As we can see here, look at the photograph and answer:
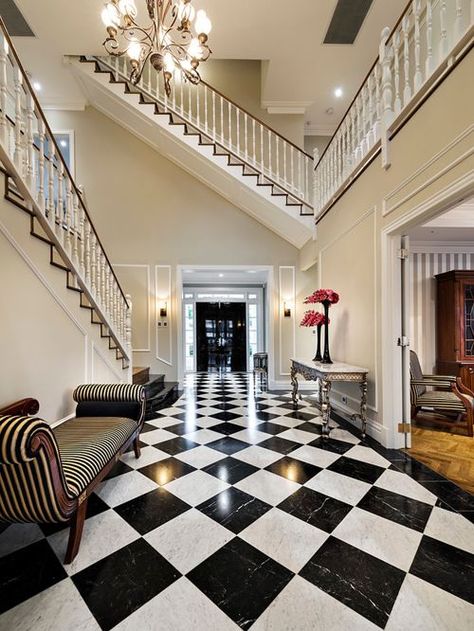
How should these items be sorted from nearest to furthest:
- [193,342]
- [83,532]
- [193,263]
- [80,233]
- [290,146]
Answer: [83,532]
[80,233]
[290,146]
[193,263]
[193,342]

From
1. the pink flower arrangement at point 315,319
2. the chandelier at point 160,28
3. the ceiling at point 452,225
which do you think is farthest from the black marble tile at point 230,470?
the ceiling at point 452,225

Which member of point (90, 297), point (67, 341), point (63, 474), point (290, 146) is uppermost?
point (290, 146)

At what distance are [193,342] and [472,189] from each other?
7.47 meters

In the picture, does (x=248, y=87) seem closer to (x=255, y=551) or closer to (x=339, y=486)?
(x=339, y=486)

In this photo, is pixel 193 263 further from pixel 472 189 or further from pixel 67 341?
pixel 472 189

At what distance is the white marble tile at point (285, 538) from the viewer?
150 centimetres

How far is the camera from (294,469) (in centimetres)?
244

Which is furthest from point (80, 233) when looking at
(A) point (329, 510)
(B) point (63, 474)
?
(A) point (329, 510)

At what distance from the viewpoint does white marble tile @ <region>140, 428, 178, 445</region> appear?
308cm

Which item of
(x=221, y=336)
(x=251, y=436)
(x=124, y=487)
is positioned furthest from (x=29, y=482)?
(x=221, y=336)

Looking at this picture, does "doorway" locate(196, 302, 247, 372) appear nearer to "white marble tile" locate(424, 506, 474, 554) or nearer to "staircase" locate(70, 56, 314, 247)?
"staircase" locate(70, 56, 314, 247)

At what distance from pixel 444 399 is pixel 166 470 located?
3337 mm

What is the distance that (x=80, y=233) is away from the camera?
3.09 metres

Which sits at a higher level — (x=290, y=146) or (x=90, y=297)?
(x=290, y=146)
